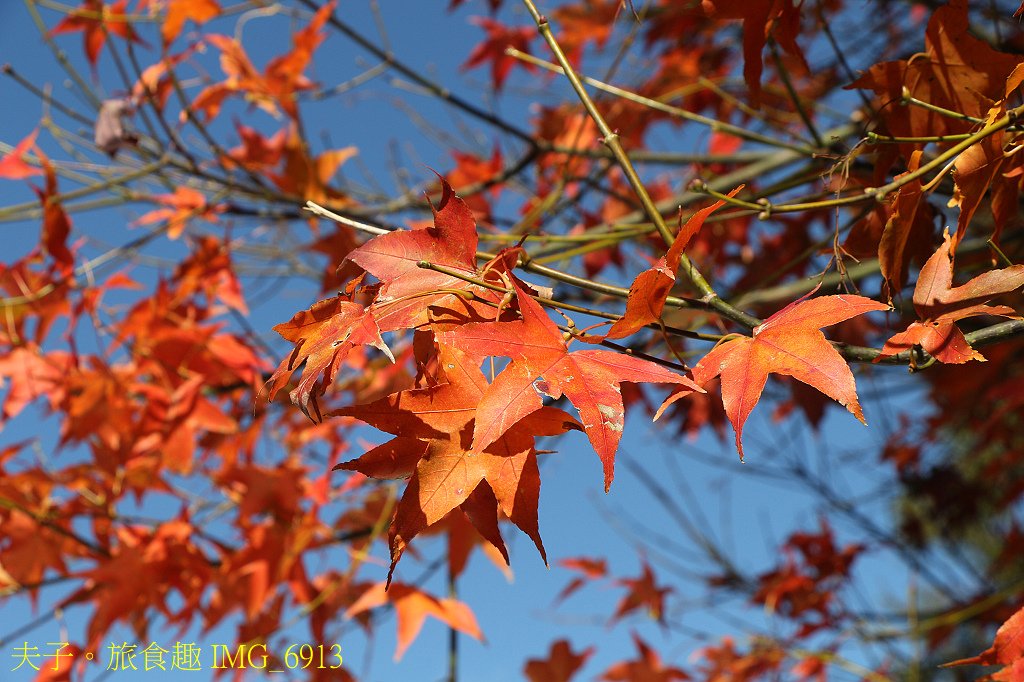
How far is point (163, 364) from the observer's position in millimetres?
1486

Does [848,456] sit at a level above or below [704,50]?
below

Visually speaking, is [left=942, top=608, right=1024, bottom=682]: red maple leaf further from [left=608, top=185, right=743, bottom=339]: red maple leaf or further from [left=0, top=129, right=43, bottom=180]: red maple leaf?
[left=0, top=129, right=43, bottom=180]: red maple leaf

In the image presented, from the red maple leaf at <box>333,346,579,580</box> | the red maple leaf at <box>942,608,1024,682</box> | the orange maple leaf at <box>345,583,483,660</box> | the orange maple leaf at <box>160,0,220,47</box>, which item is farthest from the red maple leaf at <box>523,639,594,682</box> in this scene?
the orange maple leaf at <box>160,0,220,47</box>

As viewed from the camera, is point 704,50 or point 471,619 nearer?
point 471,619

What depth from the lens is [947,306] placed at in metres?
0.60

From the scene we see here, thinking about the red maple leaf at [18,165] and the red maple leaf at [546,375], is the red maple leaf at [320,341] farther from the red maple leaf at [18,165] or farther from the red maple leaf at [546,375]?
the red maple leaf at [18,165]

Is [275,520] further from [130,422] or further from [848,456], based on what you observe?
[848,456]

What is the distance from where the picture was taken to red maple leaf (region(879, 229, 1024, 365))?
560mm

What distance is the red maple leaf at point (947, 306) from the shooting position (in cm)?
56

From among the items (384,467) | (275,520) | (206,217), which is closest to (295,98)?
(206,217)

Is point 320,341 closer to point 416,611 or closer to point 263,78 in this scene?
point 416,611

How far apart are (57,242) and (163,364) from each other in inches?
10.8

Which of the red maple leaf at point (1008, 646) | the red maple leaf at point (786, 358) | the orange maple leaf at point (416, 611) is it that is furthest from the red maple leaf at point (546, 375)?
the orange maple leaf at point (416, 611)

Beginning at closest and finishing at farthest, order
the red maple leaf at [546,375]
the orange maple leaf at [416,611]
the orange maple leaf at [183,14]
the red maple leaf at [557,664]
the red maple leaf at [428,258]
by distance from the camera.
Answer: the red maple leaf at [546,375] < the red maple leaf at [428,258] < the orange maple leaf at [416,611] < the orange maple leaf at [183,14] < the red maple leaf at [557,664]
